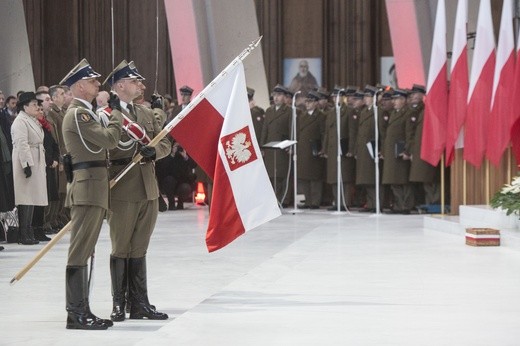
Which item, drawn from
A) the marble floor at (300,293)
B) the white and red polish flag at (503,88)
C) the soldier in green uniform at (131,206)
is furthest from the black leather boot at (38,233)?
the soldier in green uniform at (131,206)

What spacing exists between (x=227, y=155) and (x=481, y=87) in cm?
508

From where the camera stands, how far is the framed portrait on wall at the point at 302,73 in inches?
789

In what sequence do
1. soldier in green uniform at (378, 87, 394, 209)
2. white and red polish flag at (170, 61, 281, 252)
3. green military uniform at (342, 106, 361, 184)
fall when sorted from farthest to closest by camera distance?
1. green military uniform at (342, 106, 361, 184)
2. soldier in green uniform at (378, 87, 394, 209)
3. white and red polish flag at (170, 61, 281, 252)

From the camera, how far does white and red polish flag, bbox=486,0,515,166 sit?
431 inches

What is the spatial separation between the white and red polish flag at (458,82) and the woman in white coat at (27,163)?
13.5 ft

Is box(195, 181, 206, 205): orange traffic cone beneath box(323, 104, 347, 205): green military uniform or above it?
beneath

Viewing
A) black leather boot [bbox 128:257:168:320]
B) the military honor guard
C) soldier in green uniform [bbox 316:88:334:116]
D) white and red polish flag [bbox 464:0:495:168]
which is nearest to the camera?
black leather boot [bbox 128:257:168:320]

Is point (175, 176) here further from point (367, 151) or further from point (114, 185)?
point (114, 185)

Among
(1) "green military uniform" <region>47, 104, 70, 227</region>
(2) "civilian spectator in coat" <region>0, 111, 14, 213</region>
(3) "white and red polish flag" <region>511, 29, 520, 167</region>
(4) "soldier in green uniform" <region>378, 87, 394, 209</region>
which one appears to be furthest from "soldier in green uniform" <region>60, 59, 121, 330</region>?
(4) "soldier in green uniform" <region>378, 87, 394, 209</region>

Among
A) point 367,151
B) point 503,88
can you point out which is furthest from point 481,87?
point 367,151

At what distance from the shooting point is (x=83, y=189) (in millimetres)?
6141

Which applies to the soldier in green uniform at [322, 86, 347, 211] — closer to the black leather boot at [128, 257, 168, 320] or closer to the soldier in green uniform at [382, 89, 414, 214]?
the soldier in green uniform at [382, 89, 414, 214]

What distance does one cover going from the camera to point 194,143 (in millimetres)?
6992

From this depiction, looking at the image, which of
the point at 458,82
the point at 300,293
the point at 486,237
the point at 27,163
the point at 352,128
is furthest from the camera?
the point at 352,128
